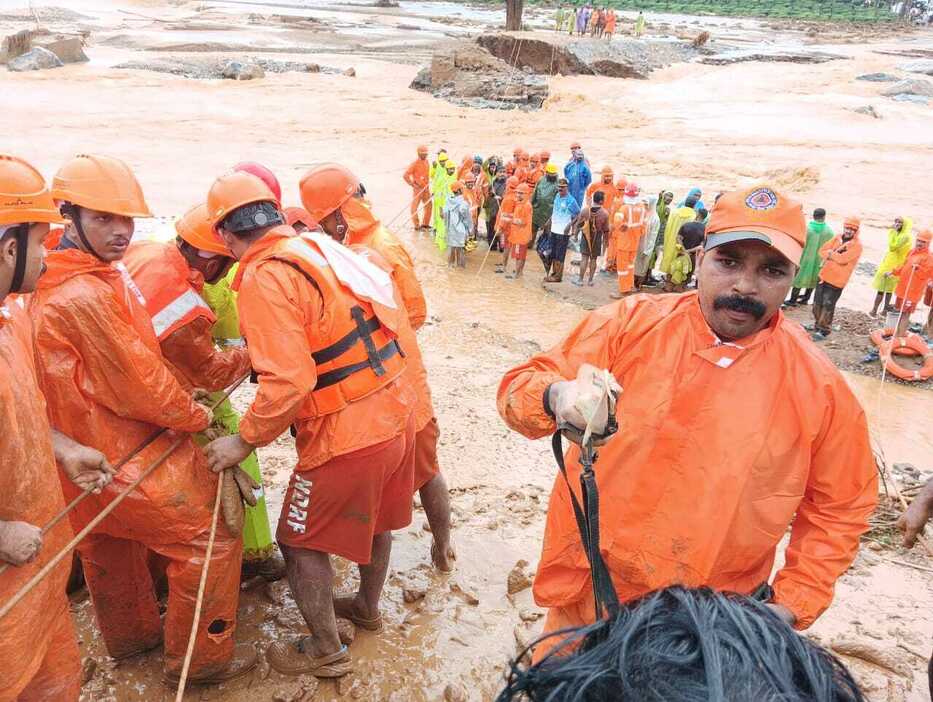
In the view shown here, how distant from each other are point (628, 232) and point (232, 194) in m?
8.05

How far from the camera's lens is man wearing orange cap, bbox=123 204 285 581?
9.84 ft

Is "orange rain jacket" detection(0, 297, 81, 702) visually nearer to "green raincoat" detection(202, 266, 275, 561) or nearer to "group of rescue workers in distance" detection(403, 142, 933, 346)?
"green raincoat" detection(202, 266, 275, 561)

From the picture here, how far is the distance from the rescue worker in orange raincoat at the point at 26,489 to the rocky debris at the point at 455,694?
1.44 metres

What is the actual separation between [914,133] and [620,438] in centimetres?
2598

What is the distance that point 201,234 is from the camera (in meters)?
3.12

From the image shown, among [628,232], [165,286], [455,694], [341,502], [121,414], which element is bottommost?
[628,232]

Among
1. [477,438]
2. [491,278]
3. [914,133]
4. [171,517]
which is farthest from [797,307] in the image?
[914,133]

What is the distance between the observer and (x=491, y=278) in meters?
10.9

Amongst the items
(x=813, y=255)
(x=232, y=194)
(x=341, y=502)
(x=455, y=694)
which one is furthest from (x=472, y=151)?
(x=455, y=694)

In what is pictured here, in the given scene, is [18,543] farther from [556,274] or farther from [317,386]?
[556,274]

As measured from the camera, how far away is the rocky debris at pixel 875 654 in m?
3.13

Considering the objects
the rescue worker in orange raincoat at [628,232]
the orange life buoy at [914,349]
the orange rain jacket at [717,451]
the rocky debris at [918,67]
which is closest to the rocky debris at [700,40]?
the rocky debris at [918,67]

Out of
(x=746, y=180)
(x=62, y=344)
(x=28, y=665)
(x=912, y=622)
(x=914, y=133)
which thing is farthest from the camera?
(x=914, y=133)

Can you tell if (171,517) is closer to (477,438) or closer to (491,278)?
(477,438)
